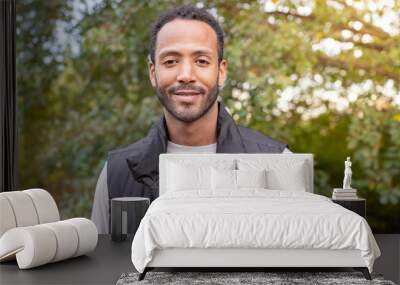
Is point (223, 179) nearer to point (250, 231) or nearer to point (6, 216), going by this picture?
point (250, 231)

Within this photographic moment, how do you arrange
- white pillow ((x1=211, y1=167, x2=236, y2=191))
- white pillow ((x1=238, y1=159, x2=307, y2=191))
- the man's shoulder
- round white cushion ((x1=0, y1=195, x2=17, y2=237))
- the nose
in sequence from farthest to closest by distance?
the man's shoulder → the nose → white pillow ((x1=238, y1=159, x2=307, y2=191)) → white pillow ((x1=211, y1=167, x2=236, y2=191)) → round white cushion ((x1=0, y1=195, x2=17, y2=237))

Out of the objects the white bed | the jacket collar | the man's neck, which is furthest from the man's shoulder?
the white bed

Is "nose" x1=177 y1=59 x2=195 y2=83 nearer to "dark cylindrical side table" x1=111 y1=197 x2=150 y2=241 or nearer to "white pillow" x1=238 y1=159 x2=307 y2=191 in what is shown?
"white pillow" x1=238 y1=159 x2=307 y2=191

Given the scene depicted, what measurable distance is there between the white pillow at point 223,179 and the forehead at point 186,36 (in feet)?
4.39

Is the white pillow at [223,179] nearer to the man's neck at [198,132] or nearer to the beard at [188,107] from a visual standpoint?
the man's neck at [198,132]

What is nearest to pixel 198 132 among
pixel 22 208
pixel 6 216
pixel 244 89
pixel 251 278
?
pixel 244 89

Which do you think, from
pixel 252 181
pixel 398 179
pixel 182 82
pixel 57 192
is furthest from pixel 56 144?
pixel 398 179

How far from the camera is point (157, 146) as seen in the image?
20.4 ft

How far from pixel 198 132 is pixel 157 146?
0.41m

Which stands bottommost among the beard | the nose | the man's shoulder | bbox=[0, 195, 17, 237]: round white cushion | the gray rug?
the gray rug

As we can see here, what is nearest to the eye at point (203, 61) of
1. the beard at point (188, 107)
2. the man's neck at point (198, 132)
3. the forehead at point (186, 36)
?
the forehead at point (186, 36)

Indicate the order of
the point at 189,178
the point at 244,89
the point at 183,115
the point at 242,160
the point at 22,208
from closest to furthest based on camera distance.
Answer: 1. the point at 22,208
2. the point at 189,178
3. the point at 242,160
4. the point at 183,115
5. the point at 244,89

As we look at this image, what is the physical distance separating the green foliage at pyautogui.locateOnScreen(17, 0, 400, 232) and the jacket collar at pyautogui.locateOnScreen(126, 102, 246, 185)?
0.93m

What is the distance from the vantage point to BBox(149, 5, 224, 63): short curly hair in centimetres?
636
